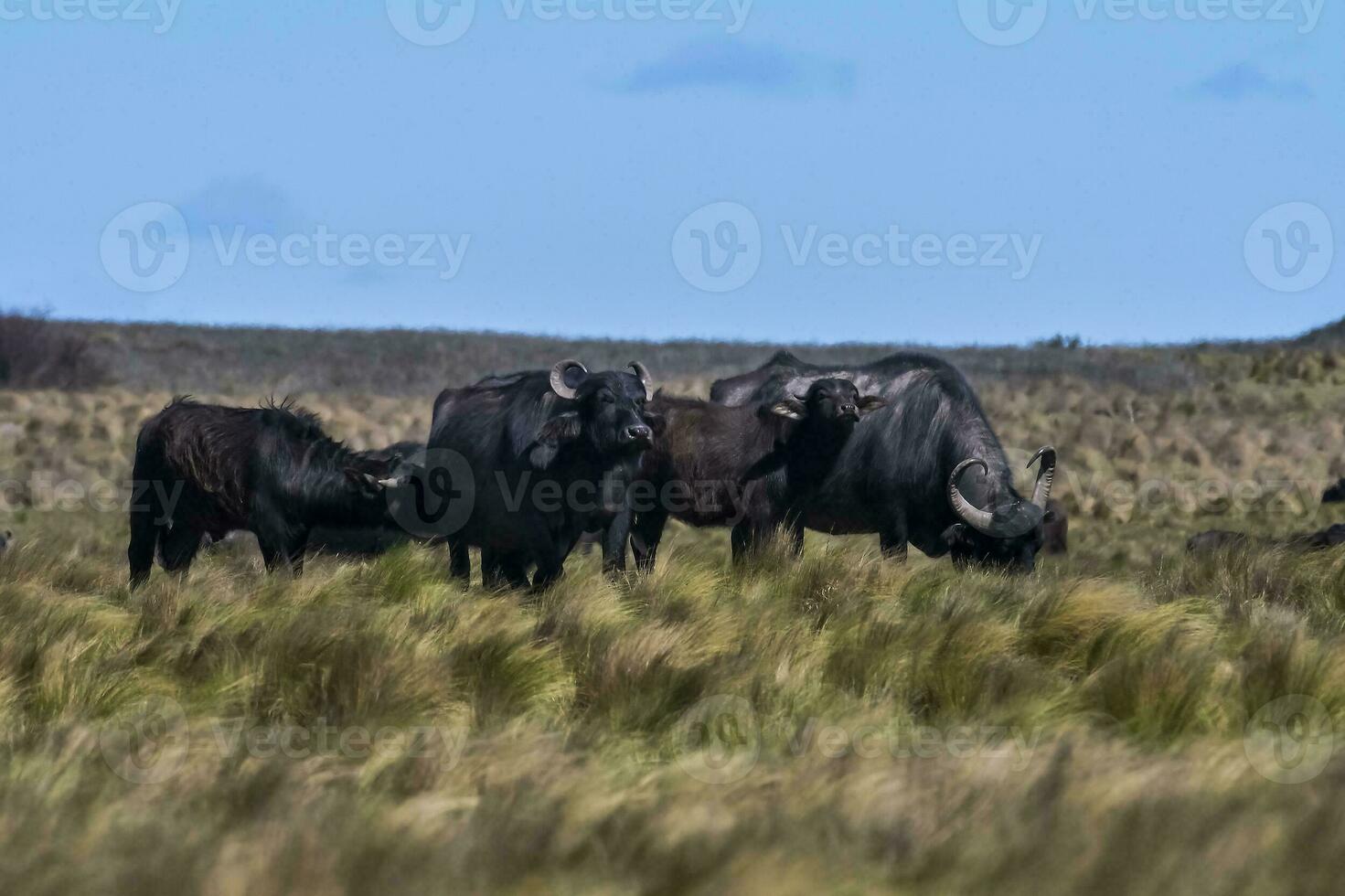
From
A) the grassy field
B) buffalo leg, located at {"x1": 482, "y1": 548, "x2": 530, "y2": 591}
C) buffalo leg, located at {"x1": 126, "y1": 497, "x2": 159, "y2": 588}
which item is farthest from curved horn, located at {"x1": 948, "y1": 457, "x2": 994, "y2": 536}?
buffalo leg, located at {"x1": 126, "y1": 497, "x2": 159, "y2": 588}

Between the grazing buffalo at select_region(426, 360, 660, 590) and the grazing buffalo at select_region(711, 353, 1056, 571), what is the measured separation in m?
1.94

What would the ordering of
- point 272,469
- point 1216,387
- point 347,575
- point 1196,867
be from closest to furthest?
point 1196,867 < point 347,575 < point 272,469 < point 1216,387

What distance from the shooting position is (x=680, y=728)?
23.5 feet

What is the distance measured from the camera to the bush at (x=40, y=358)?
157 feet

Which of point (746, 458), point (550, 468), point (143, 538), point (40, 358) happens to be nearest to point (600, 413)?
point (550, 468)

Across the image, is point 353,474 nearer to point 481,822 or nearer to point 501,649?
point 501,649

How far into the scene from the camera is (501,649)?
8.20 m

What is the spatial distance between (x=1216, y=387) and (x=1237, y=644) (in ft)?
124

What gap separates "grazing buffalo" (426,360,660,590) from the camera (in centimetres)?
1173

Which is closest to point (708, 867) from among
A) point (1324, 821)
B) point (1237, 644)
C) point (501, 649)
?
point (1324, 821)

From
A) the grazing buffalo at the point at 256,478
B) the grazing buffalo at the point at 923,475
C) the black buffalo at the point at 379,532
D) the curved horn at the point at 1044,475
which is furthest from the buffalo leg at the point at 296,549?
the curved horn at the point at 1044,475

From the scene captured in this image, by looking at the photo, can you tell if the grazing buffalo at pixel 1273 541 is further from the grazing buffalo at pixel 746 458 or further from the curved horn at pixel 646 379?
the curved horn at pixel 646 379

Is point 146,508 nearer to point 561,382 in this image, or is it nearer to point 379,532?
point 379,532

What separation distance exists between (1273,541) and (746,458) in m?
5.25
